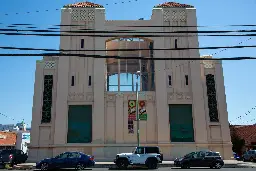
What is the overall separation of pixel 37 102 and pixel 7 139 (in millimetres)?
21858

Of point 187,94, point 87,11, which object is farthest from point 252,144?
point 87,11

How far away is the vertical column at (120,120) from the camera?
31.1 meters

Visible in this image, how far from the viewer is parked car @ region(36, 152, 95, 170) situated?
2052cm

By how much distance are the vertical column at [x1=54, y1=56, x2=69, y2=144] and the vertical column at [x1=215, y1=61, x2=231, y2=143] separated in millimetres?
18071

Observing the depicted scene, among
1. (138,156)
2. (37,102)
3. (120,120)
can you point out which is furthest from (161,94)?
(37,102)

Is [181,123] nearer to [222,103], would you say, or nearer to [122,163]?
[222,103]

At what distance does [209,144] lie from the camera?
30984mm

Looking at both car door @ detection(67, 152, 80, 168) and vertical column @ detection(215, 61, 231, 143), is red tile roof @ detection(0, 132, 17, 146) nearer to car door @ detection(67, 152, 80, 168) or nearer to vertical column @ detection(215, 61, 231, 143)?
car door @ detection(67, 152, 80, 168)

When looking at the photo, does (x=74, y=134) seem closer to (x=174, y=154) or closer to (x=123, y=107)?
(x=123, y=107)

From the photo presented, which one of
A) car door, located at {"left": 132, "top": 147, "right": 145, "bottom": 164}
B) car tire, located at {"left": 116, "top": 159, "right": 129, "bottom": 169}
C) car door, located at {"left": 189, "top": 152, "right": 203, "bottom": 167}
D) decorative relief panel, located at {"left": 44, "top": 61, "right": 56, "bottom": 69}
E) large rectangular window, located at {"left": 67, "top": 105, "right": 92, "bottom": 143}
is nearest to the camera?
car door, located at {"left": 132, "top": 147, "right": 145, "bottom": 164}

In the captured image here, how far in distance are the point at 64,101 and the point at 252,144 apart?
1210 inches

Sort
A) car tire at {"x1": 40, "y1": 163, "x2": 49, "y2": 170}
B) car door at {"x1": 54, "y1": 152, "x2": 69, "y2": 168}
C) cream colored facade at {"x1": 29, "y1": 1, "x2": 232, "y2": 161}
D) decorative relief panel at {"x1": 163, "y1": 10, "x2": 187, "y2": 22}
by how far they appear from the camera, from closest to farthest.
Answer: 1. car tire at {"x1": 40, "y1": 163, "x2": 49, "y2": 170}
2. car door at {"x1": 54, "y1": 152, "x2": 69, "y2": 168}
3. cream colored facade at {"x1": 29, "y1": 1, "x2": 232, "y2": 161}
4. decorative relief panel at {"x1": 163, "y1": 10, "x2": 187, "y2": 22}

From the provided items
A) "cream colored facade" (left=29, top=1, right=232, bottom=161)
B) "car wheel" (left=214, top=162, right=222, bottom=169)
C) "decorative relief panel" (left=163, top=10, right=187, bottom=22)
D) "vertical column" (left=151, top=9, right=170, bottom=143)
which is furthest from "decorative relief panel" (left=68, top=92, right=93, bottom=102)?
"car wheel" (left=214, top=162, right=222, bottom=169)

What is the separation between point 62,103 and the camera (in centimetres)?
3175
